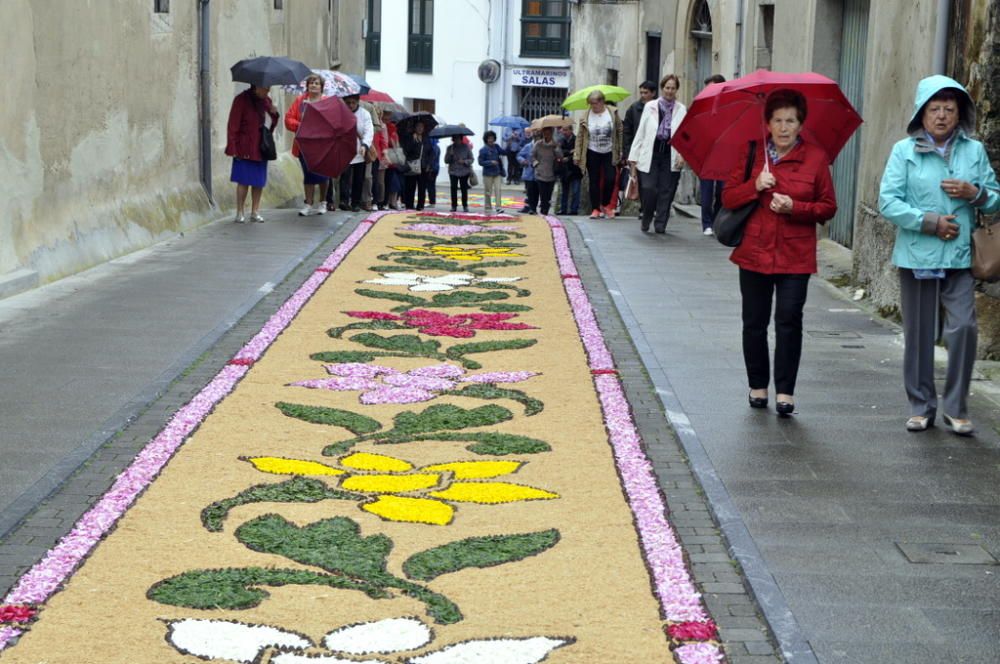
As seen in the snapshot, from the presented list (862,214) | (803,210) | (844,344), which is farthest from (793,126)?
(862,214)

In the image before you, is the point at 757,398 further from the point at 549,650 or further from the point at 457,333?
the point at 549,650

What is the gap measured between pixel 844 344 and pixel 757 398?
7.54ft

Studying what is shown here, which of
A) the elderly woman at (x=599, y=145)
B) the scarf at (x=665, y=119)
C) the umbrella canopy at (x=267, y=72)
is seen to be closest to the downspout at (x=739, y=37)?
the elderly woman at (x=599, y=145)

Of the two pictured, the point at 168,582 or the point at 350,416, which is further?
the point at 350,416

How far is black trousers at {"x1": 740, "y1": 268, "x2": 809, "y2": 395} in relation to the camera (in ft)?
26.9

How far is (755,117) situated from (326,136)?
397 inches

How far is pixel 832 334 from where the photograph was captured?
10797 mm

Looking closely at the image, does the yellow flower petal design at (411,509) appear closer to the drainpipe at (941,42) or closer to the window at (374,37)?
the drainpipe at (941,42)

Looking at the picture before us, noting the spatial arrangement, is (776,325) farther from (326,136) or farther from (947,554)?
(326,136)

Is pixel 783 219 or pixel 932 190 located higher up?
pixel 932 190

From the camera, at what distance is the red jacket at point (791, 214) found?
319 inches

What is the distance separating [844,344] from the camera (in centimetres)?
1038

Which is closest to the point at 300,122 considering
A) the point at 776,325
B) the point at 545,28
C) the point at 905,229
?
the point at 776,325

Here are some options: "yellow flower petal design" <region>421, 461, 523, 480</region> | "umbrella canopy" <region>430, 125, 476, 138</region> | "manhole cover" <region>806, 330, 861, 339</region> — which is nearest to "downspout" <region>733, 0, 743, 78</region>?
"umbrella canopy" <region>430, 125, 476, 138</region>
